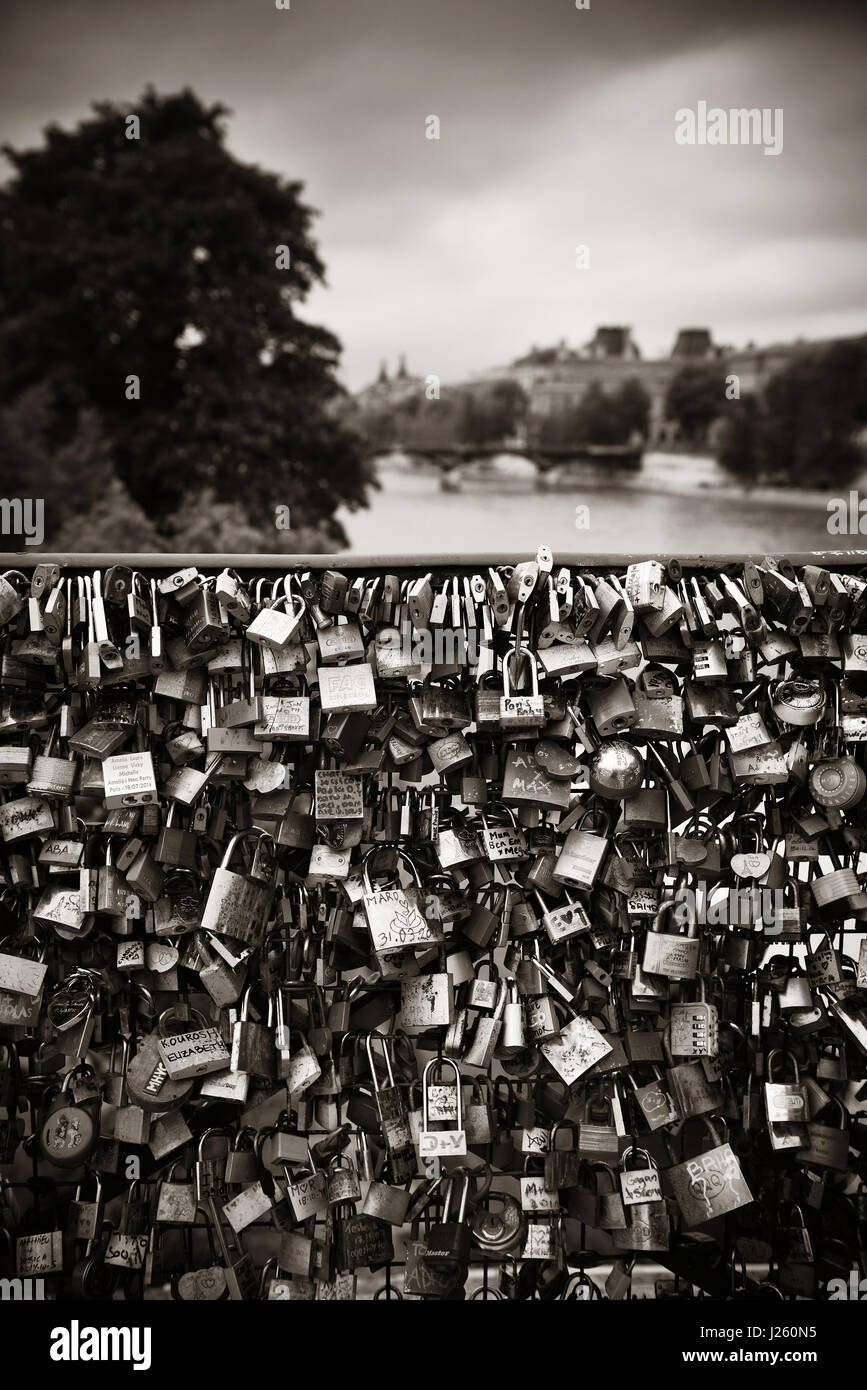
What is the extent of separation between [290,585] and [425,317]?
38.2ft

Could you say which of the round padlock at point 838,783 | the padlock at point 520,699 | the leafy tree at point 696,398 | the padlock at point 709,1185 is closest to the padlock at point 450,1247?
the padlock at point 709,1185

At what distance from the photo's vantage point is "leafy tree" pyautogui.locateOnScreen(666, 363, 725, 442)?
559 inches

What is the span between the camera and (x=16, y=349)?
53.1 ft

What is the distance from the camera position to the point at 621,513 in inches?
596

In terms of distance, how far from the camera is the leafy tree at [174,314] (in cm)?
1578

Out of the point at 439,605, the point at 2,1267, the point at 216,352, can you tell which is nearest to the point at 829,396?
the point at 216,352

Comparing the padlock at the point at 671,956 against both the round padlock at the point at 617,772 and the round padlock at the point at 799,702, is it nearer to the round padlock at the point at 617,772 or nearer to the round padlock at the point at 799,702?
the round padlock at the point at 617,772

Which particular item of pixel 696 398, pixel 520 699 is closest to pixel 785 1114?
pixel 520 699

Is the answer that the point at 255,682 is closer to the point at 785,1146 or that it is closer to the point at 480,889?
the point at 480,889

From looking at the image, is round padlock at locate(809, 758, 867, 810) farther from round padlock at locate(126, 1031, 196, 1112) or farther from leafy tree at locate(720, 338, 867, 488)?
leafy tree at locate(720, 338, 867, 488)

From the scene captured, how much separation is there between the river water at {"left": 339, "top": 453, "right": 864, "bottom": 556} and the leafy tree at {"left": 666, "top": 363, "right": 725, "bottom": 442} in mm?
473

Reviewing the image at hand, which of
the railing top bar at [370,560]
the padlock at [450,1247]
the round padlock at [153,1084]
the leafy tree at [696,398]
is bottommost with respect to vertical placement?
the padlock at [450,1247]

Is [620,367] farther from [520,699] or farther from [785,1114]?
[785,1114]

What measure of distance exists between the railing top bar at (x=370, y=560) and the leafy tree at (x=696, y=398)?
11744 mm
